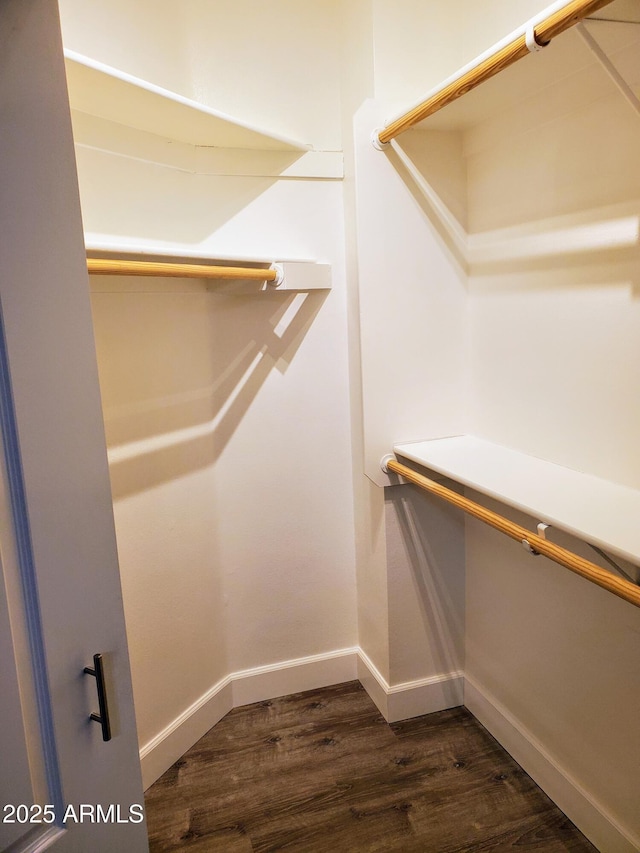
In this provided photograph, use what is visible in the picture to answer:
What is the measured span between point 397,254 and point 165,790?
1.85 metres

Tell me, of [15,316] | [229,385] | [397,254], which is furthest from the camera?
[229,385]

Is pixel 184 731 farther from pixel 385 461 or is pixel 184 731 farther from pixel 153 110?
pixel 153 110

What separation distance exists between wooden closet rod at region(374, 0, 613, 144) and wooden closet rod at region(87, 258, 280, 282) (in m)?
0.57

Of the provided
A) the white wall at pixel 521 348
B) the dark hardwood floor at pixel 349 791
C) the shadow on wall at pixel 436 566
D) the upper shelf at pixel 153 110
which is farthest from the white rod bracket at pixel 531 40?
the dark hardwood floor at pixel 349 791

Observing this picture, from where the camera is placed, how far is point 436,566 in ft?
7.00

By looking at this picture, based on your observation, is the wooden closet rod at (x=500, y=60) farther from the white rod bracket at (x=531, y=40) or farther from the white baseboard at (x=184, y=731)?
the white baseboard at (x=184, y=731)

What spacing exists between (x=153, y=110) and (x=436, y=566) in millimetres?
1684

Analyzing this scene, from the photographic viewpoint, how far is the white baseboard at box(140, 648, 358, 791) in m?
1.94

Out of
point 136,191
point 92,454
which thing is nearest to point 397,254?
point 136,191

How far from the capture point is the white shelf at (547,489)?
1.16m

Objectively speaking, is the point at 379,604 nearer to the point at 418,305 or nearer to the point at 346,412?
the point at 346,412

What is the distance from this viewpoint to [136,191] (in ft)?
5.84

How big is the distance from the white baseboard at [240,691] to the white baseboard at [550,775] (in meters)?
0.51

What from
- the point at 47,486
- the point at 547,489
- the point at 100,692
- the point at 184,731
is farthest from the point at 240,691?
the point at 47,486
